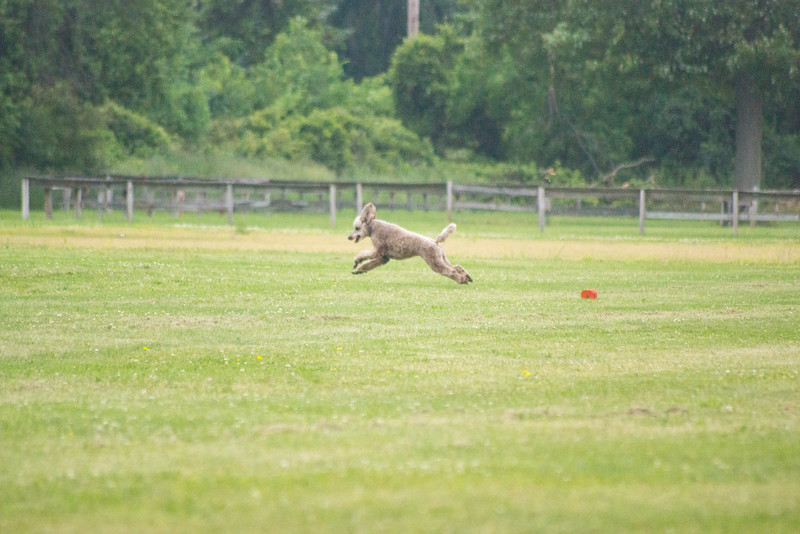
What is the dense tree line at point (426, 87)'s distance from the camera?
39.4 meters

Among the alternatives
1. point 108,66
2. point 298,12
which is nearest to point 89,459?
point 108,66

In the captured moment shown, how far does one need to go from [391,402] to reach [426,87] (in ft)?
178

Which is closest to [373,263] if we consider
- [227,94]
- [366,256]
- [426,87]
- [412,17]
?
[366,256]

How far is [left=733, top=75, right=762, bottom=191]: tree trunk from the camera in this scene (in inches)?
1608

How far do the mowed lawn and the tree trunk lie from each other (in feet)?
83.3

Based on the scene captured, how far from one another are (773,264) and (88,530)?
17.5m

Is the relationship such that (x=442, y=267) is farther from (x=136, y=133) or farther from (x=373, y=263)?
(x=136, y=133)

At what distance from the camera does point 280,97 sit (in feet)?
211

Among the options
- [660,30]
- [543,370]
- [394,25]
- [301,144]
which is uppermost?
[394,25]

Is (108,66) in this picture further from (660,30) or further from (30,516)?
(30,516)

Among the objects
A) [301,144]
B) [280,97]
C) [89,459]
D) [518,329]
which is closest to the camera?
[89,459]

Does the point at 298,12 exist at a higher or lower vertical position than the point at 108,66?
higher

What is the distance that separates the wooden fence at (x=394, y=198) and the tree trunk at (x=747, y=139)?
4.63ft

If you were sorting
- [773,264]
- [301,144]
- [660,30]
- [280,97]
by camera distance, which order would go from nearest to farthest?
[773,264]
[660,30]
[301,144]
[280,97]
